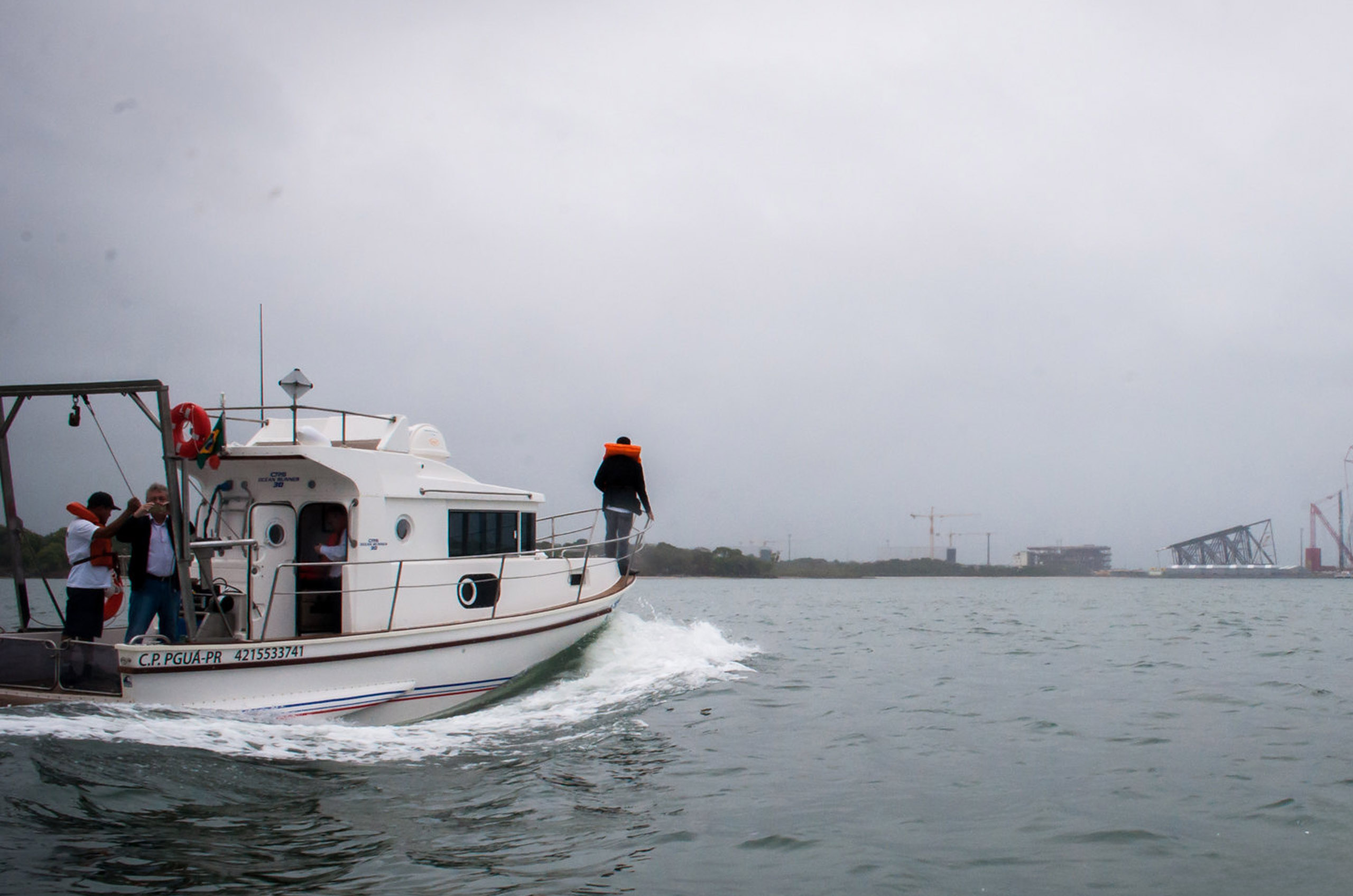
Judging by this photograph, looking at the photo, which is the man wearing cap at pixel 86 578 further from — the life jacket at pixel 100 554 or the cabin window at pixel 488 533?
the cabin window at pixel 488 533

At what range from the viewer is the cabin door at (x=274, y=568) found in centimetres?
1035

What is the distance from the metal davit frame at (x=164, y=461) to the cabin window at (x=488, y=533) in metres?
2.99

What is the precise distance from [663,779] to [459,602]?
4071mm

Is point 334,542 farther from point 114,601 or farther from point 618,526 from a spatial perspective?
point 618,526

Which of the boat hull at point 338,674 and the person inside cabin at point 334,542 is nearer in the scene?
the boat hull at point 338,674

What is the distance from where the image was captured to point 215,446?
9.12m

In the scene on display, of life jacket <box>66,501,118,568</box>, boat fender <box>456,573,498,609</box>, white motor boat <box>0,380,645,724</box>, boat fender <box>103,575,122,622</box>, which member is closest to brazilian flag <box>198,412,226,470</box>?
white motor boat <box>0,380,645,724</box>

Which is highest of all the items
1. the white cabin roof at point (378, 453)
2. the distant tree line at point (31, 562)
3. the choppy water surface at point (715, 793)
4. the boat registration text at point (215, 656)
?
the white cabin roof at point (378, 453)

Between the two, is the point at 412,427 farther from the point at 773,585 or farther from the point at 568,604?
the point at 773,585

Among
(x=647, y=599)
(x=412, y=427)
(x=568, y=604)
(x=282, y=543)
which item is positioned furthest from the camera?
(x=647, y=599)

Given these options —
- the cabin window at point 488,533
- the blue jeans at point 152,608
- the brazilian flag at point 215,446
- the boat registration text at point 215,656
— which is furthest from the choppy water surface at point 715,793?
the brazilian flag at point 215,446

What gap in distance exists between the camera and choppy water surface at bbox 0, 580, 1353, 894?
5.50 meters

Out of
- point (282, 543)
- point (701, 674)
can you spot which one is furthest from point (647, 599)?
point (282, 543)

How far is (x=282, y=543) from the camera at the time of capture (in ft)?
34.7
